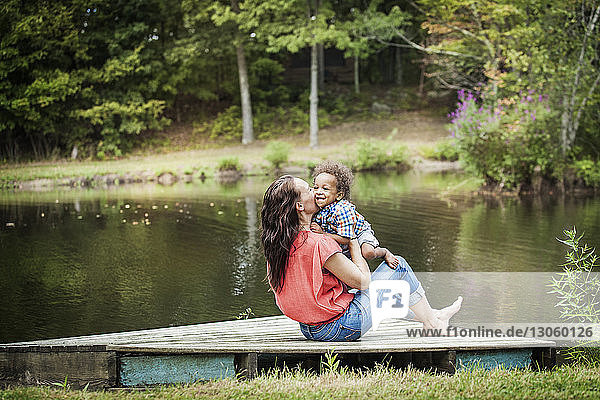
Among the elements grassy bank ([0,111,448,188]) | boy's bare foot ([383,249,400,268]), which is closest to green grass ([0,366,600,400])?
boy's bare foot ([383,249,400,268])

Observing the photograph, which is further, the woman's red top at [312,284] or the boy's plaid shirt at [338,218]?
the boy's plaid shirt at [338,218]

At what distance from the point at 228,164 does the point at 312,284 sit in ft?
60.7

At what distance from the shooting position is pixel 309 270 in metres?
4.30

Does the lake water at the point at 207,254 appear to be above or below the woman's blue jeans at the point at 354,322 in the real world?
below

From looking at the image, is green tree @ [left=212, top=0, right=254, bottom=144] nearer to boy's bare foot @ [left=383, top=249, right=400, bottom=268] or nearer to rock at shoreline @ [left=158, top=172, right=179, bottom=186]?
rock at shoreline @ [left=158, top=172, right=179, bottom=186]

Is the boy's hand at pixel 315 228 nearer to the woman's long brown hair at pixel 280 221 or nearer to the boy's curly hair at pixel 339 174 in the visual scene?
the woman's long brown hair at pixel 280 221

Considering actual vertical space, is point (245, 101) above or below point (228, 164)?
above

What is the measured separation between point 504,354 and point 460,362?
307 millimetres

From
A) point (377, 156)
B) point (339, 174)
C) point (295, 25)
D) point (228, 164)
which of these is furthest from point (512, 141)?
point (295, 25)

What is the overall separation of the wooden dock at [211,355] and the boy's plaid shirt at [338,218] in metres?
0.70

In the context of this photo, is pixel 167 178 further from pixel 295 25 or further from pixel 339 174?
pixel 339 174

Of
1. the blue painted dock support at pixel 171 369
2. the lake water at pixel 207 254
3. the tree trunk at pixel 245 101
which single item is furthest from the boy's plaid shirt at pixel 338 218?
the tree trunk at pixel 245 101

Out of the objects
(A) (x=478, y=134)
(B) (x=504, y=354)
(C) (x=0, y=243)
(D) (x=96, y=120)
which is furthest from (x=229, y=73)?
(B) (x=504, y=354)

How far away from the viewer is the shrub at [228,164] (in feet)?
74.0
